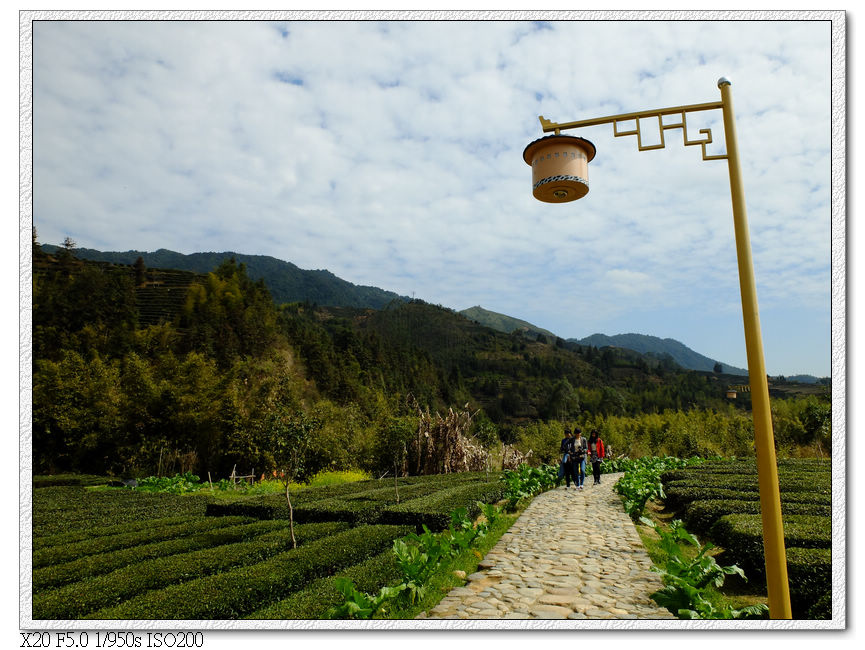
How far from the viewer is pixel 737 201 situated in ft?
7.22

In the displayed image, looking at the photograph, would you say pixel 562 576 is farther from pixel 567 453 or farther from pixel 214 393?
pixel 214 393

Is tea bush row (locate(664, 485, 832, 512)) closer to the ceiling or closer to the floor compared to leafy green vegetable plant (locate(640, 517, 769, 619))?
closer to the floor

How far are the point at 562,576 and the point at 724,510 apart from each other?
2.37m

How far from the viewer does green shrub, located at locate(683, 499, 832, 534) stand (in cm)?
448

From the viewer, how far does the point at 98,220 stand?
4.02 m

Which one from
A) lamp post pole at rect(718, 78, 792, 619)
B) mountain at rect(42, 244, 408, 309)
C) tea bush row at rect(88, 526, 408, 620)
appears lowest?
tea bush row at rect(88, 526, 408, 620)

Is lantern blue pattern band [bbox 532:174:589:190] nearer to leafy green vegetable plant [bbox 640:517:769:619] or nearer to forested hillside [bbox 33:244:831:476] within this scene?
forested hillside [bbox 33:244:831:476]

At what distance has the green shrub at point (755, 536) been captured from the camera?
3.30m

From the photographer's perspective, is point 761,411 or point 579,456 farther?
point 579,456

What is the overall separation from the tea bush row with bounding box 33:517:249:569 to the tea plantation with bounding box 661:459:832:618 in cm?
533

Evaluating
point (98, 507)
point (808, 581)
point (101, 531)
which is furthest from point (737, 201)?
point (98, 507)

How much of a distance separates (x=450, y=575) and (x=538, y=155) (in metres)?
3.03

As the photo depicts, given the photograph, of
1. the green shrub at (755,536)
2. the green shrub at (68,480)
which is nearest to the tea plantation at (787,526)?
the green shrub at (755,536)

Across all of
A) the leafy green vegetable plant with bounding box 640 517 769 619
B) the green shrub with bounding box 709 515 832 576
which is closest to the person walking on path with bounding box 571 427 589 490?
the green shrub with bounding box 709 515 832 576
